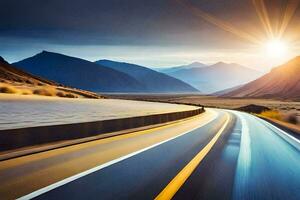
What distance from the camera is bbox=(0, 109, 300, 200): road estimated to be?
6.84 meters

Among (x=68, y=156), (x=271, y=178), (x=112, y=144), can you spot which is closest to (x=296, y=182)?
(x=271, y=178)

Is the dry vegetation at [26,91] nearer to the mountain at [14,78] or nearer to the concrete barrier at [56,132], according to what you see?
the mountain at [14,78]

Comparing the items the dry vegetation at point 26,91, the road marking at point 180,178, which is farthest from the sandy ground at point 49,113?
the dry vegetation at point 26,91

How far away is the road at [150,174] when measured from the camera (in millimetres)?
6844

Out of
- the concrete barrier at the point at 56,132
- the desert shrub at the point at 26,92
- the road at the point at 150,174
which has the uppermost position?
the desert shrub at the point at 26,92

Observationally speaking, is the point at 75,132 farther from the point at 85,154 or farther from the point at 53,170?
the point at 53,170

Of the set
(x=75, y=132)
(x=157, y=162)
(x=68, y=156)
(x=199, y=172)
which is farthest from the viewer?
(x=75, y=132)

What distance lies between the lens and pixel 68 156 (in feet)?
35.8

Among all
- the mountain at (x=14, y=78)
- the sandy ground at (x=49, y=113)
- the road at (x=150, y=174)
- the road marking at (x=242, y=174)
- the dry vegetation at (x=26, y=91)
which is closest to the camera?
the road at (x=150, y=174)

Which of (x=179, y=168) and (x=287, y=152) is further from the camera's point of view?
(x=287, y=152)

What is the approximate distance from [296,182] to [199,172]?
179 cm

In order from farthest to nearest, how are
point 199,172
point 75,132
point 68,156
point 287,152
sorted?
point 75,132
point 287,152
point 68,156
point 199,172

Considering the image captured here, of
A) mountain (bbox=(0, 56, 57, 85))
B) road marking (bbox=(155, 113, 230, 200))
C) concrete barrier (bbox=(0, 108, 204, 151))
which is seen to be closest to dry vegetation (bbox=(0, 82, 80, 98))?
mountain (bbox=(0, 56, 57, 85))

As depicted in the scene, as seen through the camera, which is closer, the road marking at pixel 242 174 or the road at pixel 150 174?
the road at pixel 150 174
